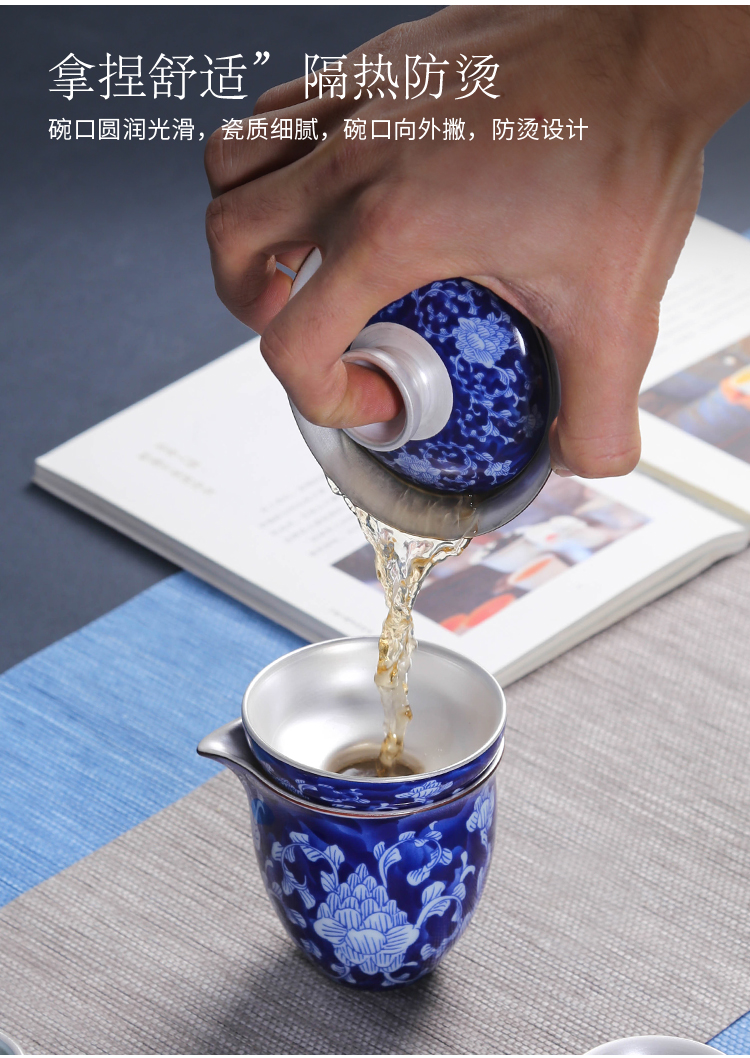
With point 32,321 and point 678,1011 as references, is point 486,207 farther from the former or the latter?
point 32,321

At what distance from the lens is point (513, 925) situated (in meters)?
0.55

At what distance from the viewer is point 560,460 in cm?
43

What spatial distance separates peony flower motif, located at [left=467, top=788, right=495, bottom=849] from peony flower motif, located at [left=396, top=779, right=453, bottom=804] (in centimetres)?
3

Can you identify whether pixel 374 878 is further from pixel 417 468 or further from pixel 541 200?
pixel 541 200

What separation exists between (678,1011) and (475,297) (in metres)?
0.29

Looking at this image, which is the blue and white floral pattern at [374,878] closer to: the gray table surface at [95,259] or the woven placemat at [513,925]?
the woven placemat at [513,925]

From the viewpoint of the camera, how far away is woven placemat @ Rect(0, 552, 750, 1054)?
499 millimetres

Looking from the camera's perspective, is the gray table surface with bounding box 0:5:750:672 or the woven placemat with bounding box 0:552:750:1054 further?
the gray table surface with bounding box 0:5:750:672

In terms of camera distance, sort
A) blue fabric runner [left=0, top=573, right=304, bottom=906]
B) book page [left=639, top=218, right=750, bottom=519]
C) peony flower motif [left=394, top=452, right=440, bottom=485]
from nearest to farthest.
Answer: peony flower motif [left=394, top=452, right=440, bottom=485], blue fabric runner [left=0, top=573, right=304, bottom=906], book page [left=639, top=218, right=750, bottom=519]

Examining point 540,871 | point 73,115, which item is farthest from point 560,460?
point 73,115

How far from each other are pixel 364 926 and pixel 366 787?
7 cm

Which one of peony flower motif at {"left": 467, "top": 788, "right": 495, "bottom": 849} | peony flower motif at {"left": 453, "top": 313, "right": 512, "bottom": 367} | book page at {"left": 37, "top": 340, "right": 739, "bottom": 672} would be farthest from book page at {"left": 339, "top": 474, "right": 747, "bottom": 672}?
peony flower motif at {"left": 453, "top": 313, "right": 512, "bottom": 367}

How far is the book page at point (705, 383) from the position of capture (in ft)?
2.68

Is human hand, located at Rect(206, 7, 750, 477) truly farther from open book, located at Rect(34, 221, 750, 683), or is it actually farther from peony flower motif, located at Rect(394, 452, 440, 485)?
open book, located at Rect(34, 221, 750, 683)
